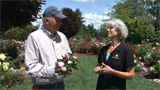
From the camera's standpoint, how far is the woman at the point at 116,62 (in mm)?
2654

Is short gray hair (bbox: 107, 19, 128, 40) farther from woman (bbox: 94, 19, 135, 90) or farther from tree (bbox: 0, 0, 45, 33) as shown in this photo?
tree (bbox: 0, 0, 45, 33)

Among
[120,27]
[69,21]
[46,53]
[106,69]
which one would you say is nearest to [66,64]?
[46,53]

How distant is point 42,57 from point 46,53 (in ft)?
0.21

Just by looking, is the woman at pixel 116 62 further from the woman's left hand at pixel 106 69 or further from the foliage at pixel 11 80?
the foliage at pixel 11 80

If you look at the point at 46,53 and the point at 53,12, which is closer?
the point at 46,53

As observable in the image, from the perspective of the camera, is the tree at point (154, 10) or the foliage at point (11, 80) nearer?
the foliage at point (11, 80)

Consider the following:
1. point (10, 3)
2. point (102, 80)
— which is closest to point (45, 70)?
point (102, 80)

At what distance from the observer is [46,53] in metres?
2.45

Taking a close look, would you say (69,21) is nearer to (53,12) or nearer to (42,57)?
(53,12)

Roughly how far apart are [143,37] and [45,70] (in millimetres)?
22898

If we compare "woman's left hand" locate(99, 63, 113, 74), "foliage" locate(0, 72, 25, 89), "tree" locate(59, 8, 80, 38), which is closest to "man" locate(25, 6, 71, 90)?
"woman's left hand" locate(99, 63, 113, 74)

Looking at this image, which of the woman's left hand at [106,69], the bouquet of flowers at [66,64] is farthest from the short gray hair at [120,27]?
the bouquet of flowers at [66,64]

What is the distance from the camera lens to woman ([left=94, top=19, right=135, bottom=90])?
2654 millimetres

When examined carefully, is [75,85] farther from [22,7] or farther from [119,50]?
[119,50]
